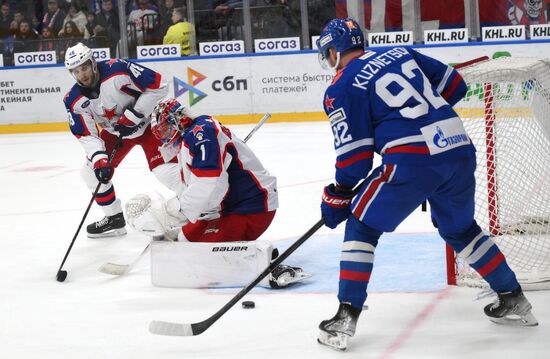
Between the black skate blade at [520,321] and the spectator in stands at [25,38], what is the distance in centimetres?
892

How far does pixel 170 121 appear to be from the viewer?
396 cm

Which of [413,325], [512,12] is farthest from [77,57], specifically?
[512,12]

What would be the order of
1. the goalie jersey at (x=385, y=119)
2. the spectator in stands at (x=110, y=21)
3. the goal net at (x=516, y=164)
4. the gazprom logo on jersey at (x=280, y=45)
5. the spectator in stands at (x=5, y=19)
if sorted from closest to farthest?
the goalie jersey at (x=385, y=119) → the goal net at (x=516, y=164) → the gazprom logo on jersey at (x=280, y=45) → the spectator in stands at (x=110, y=21) → the spectator in stands at (x=5, y=19)

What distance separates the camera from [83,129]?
525cm

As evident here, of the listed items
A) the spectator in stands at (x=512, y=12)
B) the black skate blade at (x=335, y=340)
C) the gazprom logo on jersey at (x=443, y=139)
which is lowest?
the black skate blade at (x=335, y=340)

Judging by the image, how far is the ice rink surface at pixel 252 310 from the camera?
9.97ft

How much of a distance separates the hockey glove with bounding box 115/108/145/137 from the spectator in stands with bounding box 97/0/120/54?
5977 mm

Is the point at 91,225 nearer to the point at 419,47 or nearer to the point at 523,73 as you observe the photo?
the point at 523,73

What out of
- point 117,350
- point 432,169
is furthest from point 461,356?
point 117,350

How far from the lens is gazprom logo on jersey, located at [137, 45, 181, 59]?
1054 centimetres

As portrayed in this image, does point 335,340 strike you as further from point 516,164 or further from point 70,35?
point 70,35

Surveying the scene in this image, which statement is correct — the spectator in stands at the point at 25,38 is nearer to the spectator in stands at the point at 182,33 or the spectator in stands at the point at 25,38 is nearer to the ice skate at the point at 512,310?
the spectator in stands at the point at 182,33

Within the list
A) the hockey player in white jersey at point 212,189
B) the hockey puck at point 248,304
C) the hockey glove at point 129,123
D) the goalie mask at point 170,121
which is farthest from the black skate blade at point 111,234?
the hockey puck at point 248,304

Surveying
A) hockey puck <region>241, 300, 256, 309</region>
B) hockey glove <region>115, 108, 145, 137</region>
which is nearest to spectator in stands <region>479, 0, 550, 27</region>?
hockey glove <region>115, 108, 145, 137</region>
